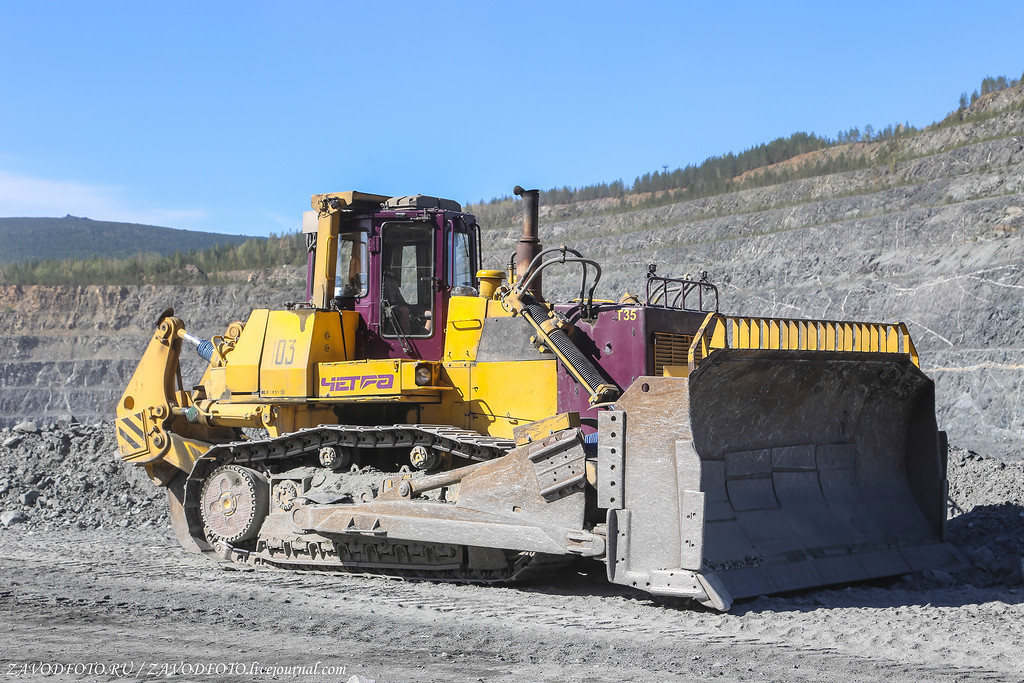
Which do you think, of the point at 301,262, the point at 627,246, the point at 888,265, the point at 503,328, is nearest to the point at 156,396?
the point at 503,328

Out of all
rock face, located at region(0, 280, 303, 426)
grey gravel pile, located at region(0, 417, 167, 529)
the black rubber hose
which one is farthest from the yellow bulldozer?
rock face, located at region(0, 280, 303, 426)

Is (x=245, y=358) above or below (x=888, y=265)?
below

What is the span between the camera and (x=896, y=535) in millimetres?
8117

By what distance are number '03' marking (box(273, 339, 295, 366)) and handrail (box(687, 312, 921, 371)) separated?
371 cm

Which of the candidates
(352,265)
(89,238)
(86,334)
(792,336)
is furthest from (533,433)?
(89,238)

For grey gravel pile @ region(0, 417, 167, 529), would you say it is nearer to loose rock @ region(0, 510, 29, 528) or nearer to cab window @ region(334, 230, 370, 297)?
loose rock @ region(0, 510, 29, 528)

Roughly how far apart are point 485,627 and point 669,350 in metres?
Result: 2.89

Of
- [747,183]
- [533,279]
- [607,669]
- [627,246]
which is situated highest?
[747,183]

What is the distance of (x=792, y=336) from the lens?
745 cm

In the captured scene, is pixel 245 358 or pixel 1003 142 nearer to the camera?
pixel 245 358

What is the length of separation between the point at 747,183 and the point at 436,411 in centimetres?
2510

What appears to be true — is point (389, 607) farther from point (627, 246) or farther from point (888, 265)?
point (627, 246)

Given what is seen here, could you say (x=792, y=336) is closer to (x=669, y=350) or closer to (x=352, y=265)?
(x=669, y=350)

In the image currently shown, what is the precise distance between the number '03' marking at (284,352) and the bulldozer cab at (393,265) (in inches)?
18.2
